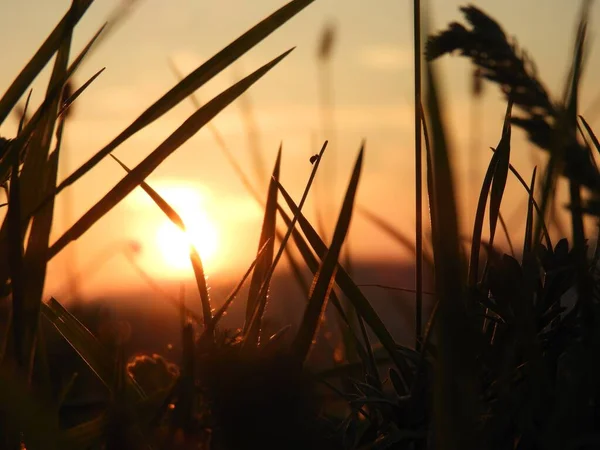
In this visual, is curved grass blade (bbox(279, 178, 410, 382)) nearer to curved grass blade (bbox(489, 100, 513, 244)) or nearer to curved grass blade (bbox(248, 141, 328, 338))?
curved grass blade (bbox(248, 141, 328, 338))

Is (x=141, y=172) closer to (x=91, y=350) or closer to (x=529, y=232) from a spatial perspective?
(x=91, y=350)

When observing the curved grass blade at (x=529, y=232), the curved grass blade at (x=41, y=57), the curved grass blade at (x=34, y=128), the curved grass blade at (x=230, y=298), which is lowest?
the curved grass blade at (x=230, y=298)

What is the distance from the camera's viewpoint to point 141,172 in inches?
31.5

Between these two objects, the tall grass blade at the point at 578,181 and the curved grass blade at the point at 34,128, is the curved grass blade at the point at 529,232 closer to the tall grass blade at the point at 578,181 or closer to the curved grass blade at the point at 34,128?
the tall grass blade at the point at 578,181

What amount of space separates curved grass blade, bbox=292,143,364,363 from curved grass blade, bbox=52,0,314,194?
9.1 inches

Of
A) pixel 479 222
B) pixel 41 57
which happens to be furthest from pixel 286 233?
pixel 41 57

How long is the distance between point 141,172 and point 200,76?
0.40ft

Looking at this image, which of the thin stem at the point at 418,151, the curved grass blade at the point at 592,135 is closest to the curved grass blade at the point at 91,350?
the thin stem at the point at 418,151

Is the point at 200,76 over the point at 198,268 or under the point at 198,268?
over

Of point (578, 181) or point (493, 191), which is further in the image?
point (493, 191)

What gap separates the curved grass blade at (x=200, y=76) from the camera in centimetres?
83

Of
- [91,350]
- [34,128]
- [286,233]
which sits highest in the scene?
[34,128]

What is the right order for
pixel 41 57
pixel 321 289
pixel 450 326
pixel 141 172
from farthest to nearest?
pixel 41 57, pixel 141 172, pixel 321 289, pixel 450 326

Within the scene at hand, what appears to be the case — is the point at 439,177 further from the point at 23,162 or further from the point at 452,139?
the point at 23,162
